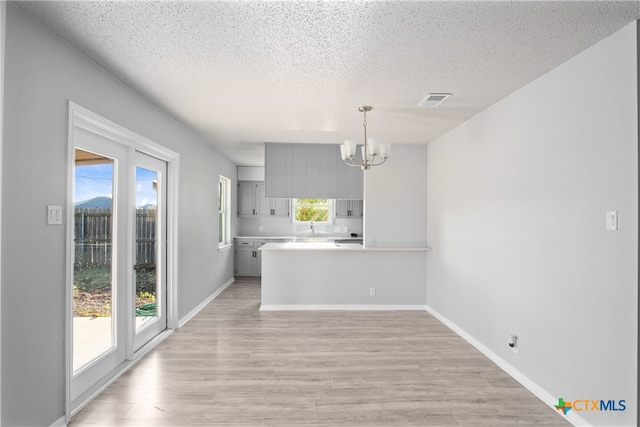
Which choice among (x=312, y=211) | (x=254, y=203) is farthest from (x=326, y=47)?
(x=254, y=203)

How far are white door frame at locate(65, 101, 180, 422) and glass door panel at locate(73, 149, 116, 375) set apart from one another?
0.22m

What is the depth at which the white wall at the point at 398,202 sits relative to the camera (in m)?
5.21

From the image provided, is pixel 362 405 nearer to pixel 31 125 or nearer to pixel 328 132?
pixel 31 125

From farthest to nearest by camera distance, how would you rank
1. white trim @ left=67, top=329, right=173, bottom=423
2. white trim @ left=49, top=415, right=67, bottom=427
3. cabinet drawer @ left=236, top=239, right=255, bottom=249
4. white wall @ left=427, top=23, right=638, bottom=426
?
cabinet drawer @ left=236, top=239, right=255, bottom=249
white trim @ left=67, top=329, right=173, bottom=423
white trim @ left=49, top=415, right=67, bottom=427
white wall @ left=427, top=23, right=638, bottom=426

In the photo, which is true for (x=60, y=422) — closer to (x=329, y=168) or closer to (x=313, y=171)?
(x=313, y=171)

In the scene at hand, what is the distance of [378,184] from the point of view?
5.23 meters

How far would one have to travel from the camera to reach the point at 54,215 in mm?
2121

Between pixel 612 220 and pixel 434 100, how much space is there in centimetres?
174

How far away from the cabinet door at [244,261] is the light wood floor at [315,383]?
3.25 m

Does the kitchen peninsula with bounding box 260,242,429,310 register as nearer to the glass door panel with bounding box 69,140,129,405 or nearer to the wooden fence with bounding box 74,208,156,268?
the wooden fence with bounding box 74,208,156,268

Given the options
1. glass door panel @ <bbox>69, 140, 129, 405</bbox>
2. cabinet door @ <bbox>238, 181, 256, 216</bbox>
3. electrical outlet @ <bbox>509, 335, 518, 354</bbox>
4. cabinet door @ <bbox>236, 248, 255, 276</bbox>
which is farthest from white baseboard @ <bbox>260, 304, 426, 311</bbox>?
cabinet door @ <bbox>238, 181, 256, 216</bbox>

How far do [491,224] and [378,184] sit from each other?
2082 millimetres

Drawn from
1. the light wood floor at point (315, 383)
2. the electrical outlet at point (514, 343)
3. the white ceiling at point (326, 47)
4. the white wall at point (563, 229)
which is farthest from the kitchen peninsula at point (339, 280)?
the white ceiling at point (326, 47)

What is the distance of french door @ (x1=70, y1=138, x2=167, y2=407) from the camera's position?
2545mm
